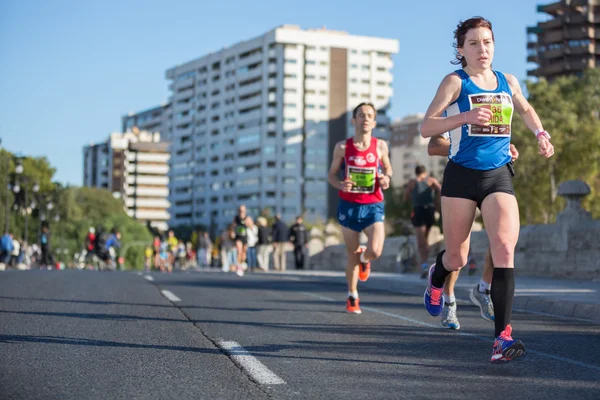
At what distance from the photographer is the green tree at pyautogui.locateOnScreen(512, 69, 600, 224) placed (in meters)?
62.0

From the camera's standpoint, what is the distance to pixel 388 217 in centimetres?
8488

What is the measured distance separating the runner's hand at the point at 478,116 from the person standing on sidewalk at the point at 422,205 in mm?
10198

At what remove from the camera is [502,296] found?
21.3 ft

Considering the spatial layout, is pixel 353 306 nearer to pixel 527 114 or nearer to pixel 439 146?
pixel 439 146

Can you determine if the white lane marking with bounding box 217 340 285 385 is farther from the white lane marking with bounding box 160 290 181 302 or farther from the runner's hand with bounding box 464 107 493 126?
the white lane marking with bounding box 160 290 181 302

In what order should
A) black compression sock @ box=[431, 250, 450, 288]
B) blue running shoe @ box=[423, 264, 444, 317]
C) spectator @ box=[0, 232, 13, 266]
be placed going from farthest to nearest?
spectator @ box=[0, 232, 13, 266] < blue running shoe @ box=[423, 264, 444, 317] < black compression sock @ box=[431, 250, 450, 288]

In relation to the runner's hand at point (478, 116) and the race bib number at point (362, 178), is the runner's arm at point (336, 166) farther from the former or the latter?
the runner's hand at point (478, 116)

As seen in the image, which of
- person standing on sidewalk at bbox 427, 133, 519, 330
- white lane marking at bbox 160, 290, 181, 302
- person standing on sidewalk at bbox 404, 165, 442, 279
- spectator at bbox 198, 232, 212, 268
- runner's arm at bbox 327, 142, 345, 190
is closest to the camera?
person standing on sidewalk at bbox 427, 133, 519, 330

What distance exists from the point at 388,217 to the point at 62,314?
75663 millimetres

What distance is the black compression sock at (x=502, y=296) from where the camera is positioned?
251 inches

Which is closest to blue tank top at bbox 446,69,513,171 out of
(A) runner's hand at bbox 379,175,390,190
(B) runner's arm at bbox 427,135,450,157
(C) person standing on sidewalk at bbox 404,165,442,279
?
(B) runner's arm at bbox 427,135,450,157

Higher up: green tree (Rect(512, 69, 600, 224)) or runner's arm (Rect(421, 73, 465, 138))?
green tree (Rect(512, 69, 600, 224))

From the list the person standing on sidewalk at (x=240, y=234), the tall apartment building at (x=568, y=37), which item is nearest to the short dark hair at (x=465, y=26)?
the person standing on sidewalk at (x=240, y=234)

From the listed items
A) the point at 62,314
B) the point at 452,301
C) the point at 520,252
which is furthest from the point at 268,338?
the point at 520,252
